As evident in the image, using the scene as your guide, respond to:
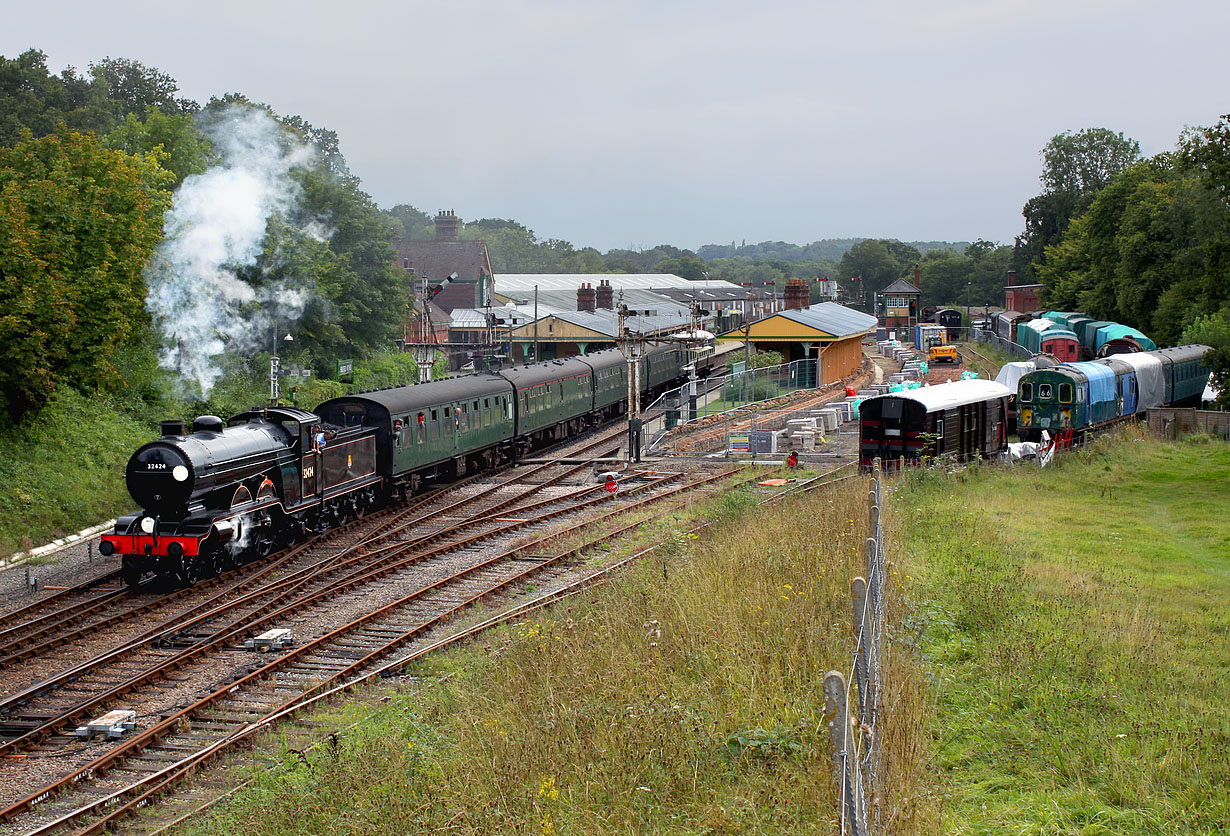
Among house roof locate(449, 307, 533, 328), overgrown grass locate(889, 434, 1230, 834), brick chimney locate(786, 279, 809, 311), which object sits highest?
brick chimney locate(786, 279, 809, 311)

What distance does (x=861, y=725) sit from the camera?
5.86 metres

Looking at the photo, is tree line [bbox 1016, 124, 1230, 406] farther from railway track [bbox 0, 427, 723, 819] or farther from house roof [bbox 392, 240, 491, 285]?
house roof [bbox 392, 240, 491, 285]

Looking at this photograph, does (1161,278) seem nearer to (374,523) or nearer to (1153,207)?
(1153,207)

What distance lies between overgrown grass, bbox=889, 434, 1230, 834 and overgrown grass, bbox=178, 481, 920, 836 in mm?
1131

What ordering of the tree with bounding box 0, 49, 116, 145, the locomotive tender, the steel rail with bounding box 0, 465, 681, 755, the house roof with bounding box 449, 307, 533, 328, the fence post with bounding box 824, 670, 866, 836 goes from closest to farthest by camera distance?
the fence post with bounding box 824, 670, 866, 836, the steel rail with bounding box 0, 465, 681, 755, the locomotive tender, the tree with bounding box 0, 49, 116, 145, the house roof with bounding box 449, 307, 533, 328

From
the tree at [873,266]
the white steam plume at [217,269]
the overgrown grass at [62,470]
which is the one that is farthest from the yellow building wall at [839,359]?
the tree at [873,266]

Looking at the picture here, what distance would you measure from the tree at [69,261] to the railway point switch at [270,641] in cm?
1270

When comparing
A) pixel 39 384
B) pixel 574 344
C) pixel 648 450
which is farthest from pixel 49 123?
pixel 648 450

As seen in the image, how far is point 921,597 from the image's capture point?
1272 cm

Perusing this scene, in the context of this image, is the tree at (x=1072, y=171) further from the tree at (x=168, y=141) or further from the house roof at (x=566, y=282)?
the tree at (x=168, y=141)

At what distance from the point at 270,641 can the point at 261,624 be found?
1200 millimetres

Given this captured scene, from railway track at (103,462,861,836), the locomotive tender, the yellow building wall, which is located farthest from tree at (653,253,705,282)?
railway track at (103,462,861,836)

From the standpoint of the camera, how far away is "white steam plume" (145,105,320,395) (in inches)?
1241

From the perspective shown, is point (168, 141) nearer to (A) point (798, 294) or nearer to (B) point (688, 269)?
(A) point (798, 294)
